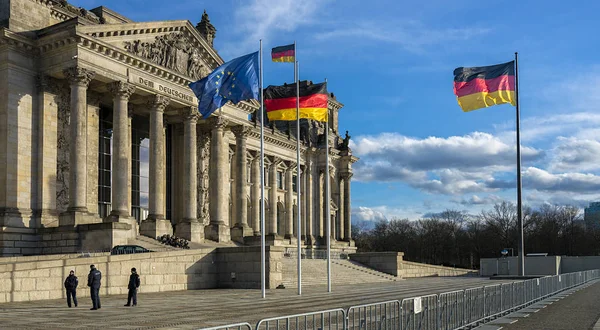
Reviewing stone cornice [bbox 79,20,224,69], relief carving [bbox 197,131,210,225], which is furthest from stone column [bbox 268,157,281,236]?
stone cornice [bbox 79,20,224,69]

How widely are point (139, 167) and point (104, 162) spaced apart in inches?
175

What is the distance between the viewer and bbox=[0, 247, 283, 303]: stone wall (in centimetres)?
2669

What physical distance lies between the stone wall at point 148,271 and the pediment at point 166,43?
53.8 ft

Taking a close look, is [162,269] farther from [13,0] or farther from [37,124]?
[13,0]

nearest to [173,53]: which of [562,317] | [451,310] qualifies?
[562,317]

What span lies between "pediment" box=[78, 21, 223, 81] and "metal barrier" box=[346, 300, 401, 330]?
34044mm

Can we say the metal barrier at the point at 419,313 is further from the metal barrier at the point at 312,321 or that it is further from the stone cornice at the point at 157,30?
the stone cornice at the point at 157,30

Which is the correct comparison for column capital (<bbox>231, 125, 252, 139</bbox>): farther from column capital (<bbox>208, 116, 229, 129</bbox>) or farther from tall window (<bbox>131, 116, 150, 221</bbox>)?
tall window (<bbox>131, 116, 150, 221</bbox>)

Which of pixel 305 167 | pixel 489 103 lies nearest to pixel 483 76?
pixel 489 103

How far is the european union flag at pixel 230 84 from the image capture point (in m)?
31.1

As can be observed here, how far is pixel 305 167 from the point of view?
8406 cm

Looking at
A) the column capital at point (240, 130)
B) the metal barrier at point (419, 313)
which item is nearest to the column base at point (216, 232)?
the column capital at point (240, 130)

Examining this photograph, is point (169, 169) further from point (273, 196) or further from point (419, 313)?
point (419, 313)

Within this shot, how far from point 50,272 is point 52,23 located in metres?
22.7
